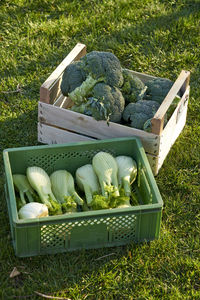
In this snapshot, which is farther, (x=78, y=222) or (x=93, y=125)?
(x=93, y=125)

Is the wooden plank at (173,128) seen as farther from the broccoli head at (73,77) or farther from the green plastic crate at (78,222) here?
the broccoli head at (73,77)

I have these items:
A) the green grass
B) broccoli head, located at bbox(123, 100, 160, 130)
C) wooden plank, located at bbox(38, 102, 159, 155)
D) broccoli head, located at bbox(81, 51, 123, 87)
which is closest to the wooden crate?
wooden plank, located at bbox(38, 102, 159, 155)

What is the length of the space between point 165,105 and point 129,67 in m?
1.46

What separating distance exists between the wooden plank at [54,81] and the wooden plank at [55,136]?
0.23 metres

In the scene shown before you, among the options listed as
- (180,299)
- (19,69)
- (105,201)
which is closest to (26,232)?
(105,201)

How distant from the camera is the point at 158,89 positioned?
4.94 meters

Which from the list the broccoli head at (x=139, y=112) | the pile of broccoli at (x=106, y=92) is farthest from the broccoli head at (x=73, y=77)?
the broccoli head at (x=139, y=112)

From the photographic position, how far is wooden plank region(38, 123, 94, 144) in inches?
189

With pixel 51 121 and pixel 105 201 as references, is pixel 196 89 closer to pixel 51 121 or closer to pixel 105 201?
pixel 51 121

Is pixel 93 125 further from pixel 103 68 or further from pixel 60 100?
pixel 60 100

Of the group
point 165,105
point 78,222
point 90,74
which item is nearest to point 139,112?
point 165,105

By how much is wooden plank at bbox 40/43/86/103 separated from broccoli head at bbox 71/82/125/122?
1.02 feet

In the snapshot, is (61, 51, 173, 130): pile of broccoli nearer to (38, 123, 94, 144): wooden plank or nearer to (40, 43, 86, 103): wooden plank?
(40, 43, 86, 103): wooden plank

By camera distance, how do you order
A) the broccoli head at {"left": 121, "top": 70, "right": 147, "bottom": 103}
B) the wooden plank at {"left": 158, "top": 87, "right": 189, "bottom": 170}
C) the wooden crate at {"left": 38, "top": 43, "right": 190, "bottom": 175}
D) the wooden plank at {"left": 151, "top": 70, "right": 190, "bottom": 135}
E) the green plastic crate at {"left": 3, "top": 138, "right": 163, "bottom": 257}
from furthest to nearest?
the broccoli head at {"left": 121, "top": 70, "right": 147, "bottom": 103}, the wooden plank at {"left": 158, "top": 87, "right": 189, "bottom": 170}, the wooden crate at {"left": 38, "top": 43, "right": 190, "bottom": 175}, the wooden plank at {"left": 151, "top": 70, "right": 190, "bottom": 135}, the green plastic crate at {"left": 3, "top": 138, "right": 163, "bottom": 257}
